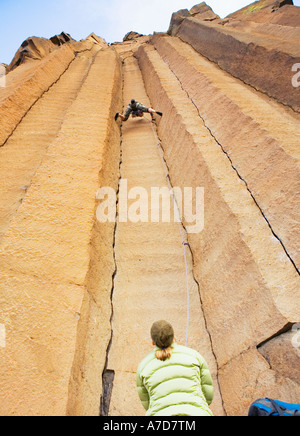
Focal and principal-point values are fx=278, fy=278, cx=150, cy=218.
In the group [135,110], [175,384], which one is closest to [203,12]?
[135,110]

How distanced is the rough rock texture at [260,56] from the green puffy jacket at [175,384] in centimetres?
462

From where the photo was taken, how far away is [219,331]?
2473 millimetres

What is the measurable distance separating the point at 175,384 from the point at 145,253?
1.92 m

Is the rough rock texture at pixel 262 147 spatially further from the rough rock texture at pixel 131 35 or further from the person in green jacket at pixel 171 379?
the rough rock texture at pixel 131 35

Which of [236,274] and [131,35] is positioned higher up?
[131,35]

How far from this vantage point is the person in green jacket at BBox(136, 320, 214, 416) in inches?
55.1

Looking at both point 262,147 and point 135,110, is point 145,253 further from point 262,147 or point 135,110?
point 135,110

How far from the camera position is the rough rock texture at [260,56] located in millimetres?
5070

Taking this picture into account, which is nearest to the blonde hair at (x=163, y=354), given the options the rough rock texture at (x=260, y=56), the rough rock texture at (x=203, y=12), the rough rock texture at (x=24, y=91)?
the rough rock texture at (x=24, y=91)

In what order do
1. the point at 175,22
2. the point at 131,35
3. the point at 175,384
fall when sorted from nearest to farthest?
the point at 175,384, the point at 175,22, the point at 131,35

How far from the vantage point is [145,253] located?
331 centimetres

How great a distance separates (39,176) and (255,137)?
8.82 ft

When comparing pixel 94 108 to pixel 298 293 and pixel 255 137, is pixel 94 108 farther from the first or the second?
pixel 298 293

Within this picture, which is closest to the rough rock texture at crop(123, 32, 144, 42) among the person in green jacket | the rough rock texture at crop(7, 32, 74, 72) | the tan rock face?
the rough rock texture at crop(7, 32, 74, 72)
